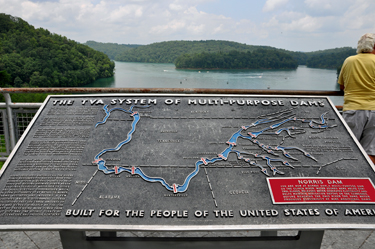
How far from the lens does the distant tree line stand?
8662 centimetres

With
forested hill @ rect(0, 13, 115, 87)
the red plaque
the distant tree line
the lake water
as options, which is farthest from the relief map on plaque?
the distant tree line

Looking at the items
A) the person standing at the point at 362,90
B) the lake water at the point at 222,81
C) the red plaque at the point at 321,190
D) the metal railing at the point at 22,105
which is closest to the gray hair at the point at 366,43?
the person standing at the point at 362,90

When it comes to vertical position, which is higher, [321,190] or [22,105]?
[22,105]

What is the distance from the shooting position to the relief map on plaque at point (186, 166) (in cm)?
217

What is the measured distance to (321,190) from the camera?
2.37 metres

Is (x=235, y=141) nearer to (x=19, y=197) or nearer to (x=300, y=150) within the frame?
(x=300, y=150)

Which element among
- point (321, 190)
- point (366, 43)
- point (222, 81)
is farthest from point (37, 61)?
point (321, 190)

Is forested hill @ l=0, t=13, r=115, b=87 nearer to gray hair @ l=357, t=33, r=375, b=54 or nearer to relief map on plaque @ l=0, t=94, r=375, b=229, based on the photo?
relief map on plaque @ l=0, t=94, r=375, b=229

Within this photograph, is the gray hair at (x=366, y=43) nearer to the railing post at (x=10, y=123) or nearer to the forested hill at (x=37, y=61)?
the railing post at (x=10, y=123)

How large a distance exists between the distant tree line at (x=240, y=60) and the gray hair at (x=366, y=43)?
85365mm

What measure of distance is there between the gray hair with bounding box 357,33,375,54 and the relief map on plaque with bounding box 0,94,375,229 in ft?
2.76

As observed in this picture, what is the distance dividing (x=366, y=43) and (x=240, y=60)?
291ft

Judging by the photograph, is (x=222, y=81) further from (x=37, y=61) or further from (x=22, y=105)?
(x=22, y=105)

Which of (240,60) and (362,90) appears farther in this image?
(240,60)
